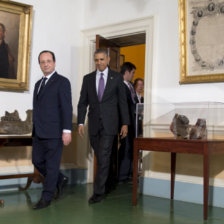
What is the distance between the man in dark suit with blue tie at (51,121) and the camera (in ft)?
14.7

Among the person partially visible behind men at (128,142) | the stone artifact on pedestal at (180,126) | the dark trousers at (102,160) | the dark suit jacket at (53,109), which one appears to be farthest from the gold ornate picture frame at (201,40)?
the dark suit jacket at (53,109)

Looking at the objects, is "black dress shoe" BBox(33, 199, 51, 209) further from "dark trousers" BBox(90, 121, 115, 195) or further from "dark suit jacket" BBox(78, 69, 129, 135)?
"dark suit jacket" BBox(78, 69, 129, 135)

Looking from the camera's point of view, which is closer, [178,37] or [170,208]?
[170,208]

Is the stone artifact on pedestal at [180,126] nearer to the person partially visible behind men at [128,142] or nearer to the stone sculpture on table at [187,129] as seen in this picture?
the stone sculpture on table at [187,129]

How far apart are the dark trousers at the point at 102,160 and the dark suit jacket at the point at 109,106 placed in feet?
0.24

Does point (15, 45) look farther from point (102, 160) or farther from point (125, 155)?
point (125, 155)

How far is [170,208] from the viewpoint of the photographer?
4.65 metres

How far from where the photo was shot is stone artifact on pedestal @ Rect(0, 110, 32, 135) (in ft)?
18.0

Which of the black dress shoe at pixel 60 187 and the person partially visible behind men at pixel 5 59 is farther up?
the person partially visible behind men at pixel 5 59

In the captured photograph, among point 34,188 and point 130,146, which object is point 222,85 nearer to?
point 130,146

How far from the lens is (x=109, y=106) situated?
196 inches

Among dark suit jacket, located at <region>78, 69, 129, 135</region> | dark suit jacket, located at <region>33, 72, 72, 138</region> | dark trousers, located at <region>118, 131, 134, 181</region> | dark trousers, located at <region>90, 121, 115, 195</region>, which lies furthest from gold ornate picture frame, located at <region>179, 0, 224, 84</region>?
dark trousers, located at <region>118, 131, 134, 181</region>

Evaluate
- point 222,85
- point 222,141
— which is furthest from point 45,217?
point 222,85

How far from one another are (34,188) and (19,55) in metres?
1.99
